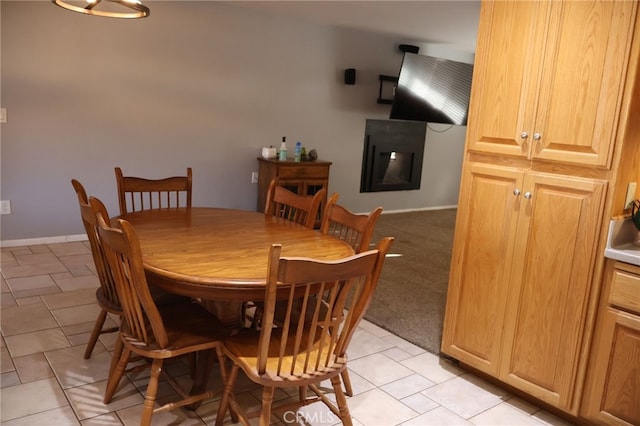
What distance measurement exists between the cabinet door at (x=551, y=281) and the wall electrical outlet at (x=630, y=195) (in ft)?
0.52

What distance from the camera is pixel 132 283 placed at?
1711 millimetres

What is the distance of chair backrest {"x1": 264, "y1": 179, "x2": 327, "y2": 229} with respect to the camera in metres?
2.72

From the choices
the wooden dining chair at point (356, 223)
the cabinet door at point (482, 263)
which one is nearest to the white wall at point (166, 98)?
the wooden dining chair at point (356, 223)

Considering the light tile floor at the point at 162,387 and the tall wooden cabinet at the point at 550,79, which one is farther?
the light tile floor at the point at 162,387

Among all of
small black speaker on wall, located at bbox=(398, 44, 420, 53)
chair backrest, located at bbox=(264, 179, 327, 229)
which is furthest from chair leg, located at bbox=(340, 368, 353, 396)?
small black speaker on wall, located at bbox=(398, 44, 420, 53)

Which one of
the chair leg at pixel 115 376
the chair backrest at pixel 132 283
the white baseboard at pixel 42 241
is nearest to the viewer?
the chair backrest at pixel 132 283

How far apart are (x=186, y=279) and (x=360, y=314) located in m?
0.62

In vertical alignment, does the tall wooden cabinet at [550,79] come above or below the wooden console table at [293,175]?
above

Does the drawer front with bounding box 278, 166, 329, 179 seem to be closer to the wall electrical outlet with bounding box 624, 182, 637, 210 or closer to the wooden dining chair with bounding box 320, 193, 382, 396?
the wooden dining chair with bounding box 320, 193, 382, 396

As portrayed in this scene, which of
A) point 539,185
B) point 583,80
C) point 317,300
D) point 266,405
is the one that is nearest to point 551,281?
point 539,185

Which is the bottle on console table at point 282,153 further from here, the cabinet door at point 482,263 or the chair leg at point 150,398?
the chair leg at point 150,398

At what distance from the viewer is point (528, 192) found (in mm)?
2236

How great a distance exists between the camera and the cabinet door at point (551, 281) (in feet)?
6.83

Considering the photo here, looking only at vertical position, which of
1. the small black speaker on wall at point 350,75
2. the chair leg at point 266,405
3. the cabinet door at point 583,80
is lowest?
the chair leg at point 266,405
